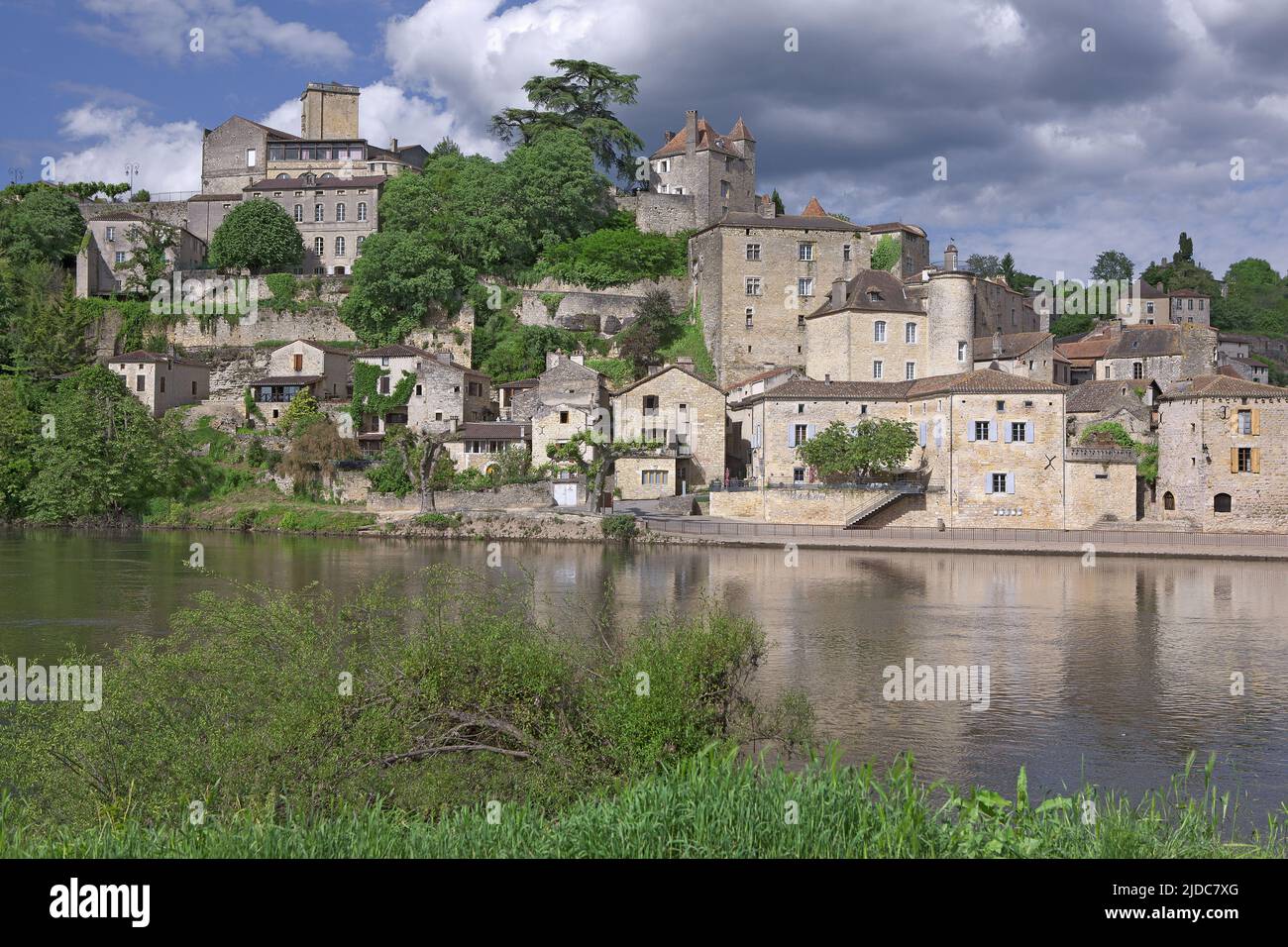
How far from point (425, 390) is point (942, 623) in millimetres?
35741

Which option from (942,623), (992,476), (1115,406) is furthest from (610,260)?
(942,623)

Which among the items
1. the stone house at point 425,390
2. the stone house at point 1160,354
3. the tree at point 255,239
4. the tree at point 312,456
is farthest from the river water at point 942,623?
the tree at point 255,239

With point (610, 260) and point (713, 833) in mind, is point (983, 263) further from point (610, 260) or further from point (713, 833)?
point (713, 833)

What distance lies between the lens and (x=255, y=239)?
6388cm

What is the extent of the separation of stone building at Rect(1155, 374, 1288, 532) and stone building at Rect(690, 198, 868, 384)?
2163 cm

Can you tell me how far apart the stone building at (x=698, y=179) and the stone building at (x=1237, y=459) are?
1269 inches

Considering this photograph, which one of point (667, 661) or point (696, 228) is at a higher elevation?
point (696, 228)

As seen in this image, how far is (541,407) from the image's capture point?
49719 millimetres

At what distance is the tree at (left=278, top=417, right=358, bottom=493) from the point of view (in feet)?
169

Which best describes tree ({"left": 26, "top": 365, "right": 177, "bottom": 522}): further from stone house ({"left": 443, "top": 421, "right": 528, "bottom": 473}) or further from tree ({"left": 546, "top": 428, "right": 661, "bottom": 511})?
tree ({"left": 546, "top": 428, "right": 661, "bottom": 511})

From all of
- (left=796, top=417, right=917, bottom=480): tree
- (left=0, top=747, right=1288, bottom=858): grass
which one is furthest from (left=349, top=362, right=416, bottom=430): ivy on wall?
(left=0, top=747, right=1288, bottom=858): grass
